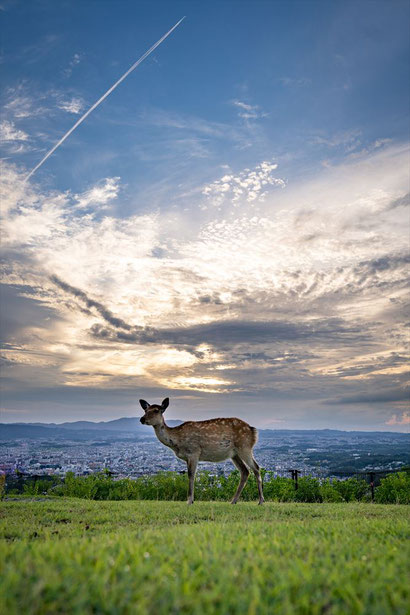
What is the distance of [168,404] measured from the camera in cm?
1363

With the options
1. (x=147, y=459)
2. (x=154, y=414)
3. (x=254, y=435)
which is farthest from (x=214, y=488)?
(x=147, y=459)

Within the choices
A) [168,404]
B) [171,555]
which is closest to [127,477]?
[168,404]

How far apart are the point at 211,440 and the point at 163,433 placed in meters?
1.50

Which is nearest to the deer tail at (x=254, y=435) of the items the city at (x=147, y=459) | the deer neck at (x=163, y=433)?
the deer neck at (x=163, y=433)

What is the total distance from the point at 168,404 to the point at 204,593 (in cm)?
1076

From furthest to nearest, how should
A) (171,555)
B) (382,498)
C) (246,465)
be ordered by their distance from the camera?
(382,498)
(246,465)
(171,555)

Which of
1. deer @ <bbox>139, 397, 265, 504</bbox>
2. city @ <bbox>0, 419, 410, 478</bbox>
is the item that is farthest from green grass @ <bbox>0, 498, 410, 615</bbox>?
city @ <bbox>0, 419, 410, 478</bbox>

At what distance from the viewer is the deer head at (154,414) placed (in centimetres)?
1341

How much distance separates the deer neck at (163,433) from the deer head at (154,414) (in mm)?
117

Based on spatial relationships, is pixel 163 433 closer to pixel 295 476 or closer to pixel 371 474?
pixel 295 476

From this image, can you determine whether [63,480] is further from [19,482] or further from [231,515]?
[231,515]

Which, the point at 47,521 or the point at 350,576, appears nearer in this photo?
the point at 350,576

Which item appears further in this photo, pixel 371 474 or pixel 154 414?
pixel 371 474

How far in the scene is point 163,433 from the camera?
43.9 feet
